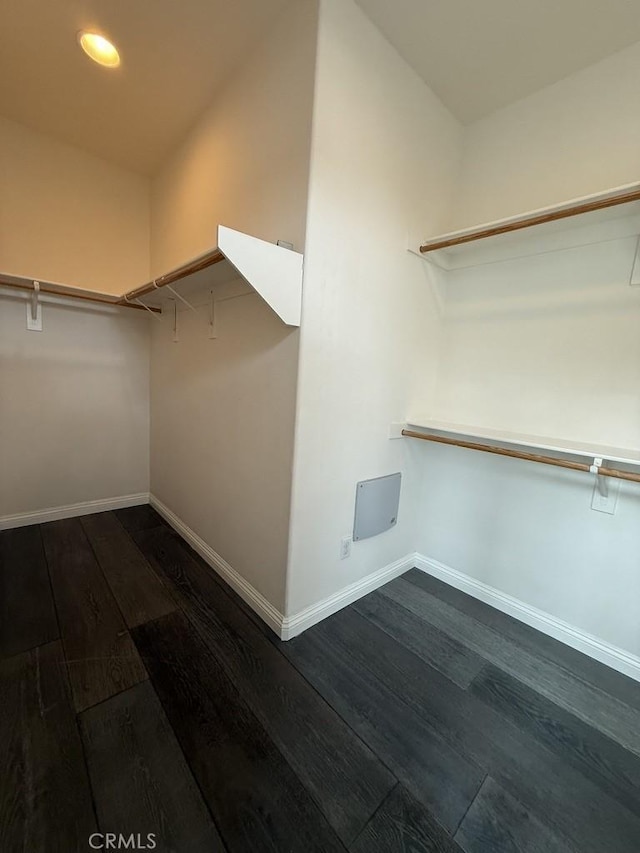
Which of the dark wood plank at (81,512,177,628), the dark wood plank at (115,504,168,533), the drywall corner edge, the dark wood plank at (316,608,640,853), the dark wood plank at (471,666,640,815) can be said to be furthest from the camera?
the dark wood plank at (115,504,168,533)

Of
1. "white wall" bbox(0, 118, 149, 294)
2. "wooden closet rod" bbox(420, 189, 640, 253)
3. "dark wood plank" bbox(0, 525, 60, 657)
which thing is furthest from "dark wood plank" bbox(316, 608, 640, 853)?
"white wall" bbox(0, 118, 149, 294)

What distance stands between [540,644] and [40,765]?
2089mm

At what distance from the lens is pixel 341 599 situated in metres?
1.86

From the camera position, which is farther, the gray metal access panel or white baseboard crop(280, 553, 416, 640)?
the gray metal access panel

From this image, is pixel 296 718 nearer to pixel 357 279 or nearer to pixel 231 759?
pixel 231 759

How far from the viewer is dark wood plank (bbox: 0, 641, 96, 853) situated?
905 millimetres

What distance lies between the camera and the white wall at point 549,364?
61.6 inches

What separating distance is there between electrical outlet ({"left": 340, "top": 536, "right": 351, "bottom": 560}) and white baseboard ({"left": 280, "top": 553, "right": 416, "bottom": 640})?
0.67ft

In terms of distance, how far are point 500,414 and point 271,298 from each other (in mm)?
1429

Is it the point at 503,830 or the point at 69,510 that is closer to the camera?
the point at 503,830

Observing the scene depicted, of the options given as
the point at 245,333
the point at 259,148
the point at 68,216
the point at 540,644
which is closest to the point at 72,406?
the point at 68,216

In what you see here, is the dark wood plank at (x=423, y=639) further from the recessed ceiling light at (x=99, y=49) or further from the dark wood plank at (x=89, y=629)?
the recessed ceiling light at (x=99, y=49)

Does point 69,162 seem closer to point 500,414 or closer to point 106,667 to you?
point 106,667

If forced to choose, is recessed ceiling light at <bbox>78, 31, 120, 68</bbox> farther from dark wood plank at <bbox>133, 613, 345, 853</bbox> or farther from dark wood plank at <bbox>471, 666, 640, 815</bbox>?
dark wood plank at <bbox>471, 666, 640, 815</bbox>
